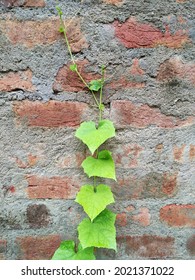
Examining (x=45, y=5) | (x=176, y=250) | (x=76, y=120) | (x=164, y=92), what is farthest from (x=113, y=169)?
(x=45, y=5)

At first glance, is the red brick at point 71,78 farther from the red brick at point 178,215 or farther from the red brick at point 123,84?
the red brick at point 178,215

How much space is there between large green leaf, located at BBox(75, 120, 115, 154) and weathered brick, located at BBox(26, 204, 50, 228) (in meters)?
0.31

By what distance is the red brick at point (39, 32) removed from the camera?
91cm

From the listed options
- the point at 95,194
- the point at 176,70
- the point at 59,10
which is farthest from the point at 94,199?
the point at 59,10

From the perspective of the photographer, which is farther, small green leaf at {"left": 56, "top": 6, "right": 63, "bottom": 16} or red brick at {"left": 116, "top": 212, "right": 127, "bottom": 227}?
red brick at {"left": 116, "top": 212, "right": 127, "bottom": 227}

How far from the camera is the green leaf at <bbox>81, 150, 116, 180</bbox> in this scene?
0.91m

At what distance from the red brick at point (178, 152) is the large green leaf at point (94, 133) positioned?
0.25 metres

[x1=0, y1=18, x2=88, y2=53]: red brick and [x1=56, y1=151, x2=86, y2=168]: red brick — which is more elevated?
[x1=0, y1=18, x2=88, y2=53]: red brick

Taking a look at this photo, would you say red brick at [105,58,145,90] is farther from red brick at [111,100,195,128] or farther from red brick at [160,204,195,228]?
red brick at [160,204,195,228]

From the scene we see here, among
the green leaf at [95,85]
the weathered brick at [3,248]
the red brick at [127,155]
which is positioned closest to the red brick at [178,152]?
the red brick at [127,155]

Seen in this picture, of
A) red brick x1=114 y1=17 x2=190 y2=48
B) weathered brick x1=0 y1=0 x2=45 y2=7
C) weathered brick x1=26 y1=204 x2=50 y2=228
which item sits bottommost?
weathered brick x1=26 y1=204 x2=50 y2=228

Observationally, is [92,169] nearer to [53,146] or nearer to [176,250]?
[53,146]

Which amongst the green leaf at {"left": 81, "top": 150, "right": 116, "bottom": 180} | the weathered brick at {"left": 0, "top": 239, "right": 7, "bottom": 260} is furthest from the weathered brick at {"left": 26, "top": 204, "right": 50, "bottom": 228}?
the green leaf at {"left": 81, "top": 150, "right": 116, "bottom": 180}

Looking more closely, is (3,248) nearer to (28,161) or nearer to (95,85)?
(28,161)
